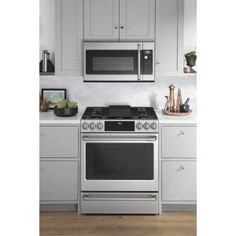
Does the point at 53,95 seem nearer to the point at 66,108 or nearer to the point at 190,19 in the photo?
the point at 66,108

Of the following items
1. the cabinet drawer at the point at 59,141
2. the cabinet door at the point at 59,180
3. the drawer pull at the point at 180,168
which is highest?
the cabinet drawer at the point at 59,141

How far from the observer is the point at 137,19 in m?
4.42

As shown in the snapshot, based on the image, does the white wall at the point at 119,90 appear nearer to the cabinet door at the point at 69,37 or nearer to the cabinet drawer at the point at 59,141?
the cabinet door at the point at 69,37

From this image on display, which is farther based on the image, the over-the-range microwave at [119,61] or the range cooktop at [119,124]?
the over-the-range microwave at [119,61]

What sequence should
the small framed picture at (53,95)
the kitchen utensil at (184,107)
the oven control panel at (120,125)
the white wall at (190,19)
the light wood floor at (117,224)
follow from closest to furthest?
the light wood floor at (117,224)
the oven control panel at (120,125)
the kitchen utensil at (184,107)
the white wall at (190,19)
the small framed picture at (53,95)

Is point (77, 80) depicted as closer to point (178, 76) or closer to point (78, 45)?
point (78, 45)

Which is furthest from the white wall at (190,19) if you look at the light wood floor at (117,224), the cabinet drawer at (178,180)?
the light wood floor at (117,224)

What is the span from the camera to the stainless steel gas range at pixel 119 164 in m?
4.20

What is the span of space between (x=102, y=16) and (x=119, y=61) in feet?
1.46

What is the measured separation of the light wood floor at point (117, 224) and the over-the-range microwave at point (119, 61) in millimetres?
1245

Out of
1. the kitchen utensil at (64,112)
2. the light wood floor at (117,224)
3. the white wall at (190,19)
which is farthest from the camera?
the white wall at (190,19)

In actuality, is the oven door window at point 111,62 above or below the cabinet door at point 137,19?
below
